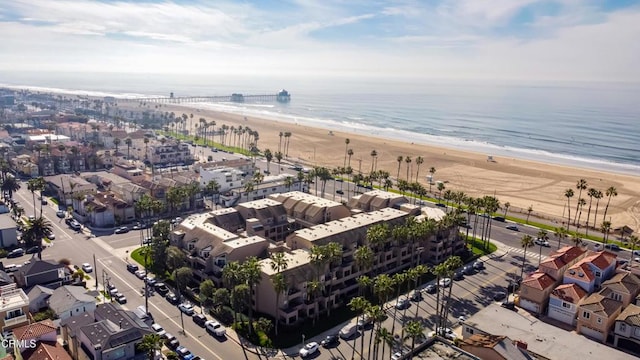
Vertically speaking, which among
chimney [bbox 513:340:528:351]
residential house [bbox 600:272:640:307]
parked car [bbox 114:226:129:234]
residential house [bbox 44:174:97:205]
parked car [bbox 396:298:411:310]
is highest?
residential house [bbox 600:272:640:307]

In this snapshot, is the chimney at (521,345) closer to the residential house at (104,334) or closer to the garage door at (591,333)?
the garage door at (591,333)

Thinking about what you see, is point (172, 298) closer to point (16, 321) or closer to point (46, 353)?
point (16, 321)

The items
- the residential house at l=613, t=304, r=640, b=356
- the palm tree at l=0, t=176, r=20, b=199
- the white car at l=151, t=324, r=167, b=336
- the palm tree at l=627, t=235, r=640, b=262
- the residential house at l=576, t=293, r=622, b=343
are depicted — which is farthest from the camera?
the palm tree at l=0, t=176, r=20, b=199

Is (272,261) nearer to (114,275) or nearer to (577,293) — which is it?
(114,275)

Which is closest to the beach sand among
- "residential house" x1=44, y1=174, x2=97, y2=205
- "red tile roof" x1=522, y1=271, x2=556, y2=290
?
"red tile roof" x1=522, y1=271, x2=556, y2=290

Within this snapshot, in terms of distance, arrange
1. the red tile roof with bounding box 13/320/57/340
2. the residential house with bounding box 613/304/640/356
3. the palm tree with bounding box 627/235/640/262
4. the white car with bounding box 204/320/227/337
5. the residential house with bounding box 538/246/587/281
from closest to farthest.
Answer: the red tile roof with bounding box 13/320/57/340 → the residential house with bounding box 613/304/640/356 → the white car with bounding box 204/320/227/337 → the residential house with bounding box 538/246/587/281 → the palm tree with bounding box 627/235/640/262

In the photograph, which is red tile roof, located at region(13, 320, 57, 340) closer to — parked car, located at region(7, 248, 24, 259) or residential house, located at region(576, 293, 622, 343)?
parked car, located at region(7, 248, 24, 259)

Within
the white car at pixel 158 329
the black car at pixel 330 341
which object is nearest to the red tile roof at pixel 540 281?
the black car at pixel 330 341

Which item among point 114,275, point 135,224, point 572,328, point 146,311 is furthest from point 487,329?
point 135,224
